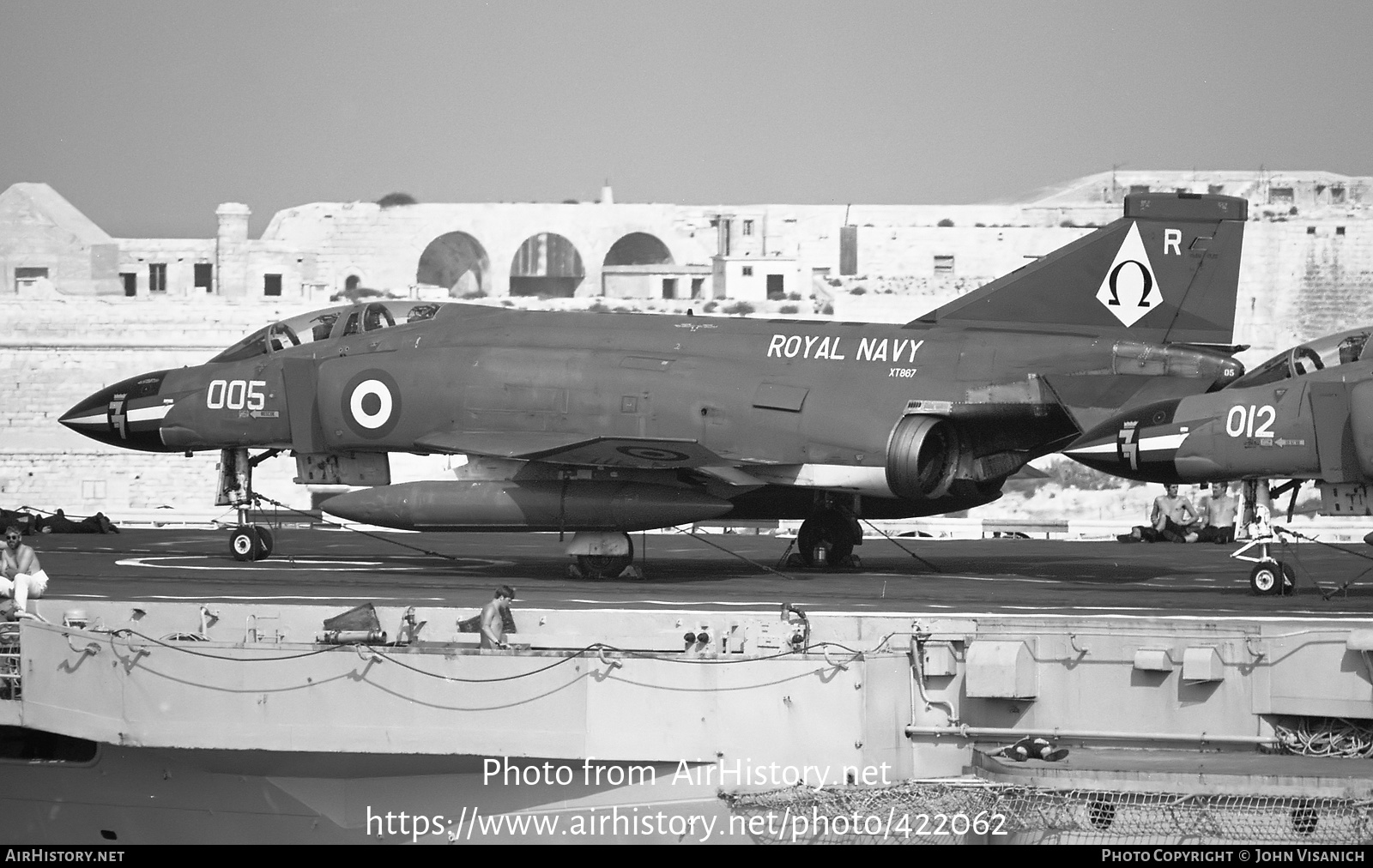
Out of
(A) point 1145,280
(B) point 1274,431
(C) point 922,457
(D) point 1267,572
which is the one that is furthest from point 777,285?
(B) point 1274,431

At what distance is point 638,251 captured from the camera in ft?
303

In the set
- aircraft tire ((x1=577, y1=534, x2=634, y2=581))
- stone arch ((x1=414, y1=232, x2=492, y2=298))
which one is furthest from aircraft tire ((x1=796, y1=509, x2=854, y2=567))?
stone arch ((x1=414, y1=232, x2=492, y2=298))

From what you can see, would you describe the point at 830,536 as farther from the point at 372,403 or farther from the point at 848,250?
the point at 848,250

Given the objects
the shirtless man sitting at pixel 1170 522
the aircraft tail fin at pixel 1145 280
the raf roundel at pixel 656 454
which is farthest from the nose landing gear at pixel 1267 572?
the shirtless man sitting at pixel 1170 522

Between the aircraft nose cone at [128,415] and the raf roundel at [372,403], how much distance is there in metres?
3.05

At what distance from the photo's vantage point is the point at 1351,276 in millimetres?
72125

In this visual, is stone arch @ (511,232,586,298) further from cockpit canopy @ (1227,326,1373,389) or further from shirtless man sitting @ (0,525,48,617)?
shirtless man sitting @ (0,525,48,617)

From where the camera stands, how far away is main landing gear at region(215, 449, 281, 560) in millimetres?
23531

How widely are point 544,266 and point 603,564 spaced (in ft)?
278

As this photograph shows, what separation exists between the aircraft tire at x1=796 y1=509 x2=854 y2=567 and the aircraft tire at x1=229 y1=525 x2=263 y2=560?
25.2 ft

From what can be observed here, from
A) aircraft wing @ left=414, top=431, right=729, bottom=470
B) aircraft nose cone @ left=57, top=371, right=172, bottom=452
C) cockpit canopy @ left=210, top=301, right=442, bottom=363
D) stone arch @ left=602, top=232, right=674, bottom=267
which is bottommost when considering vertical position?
aircraft wing @ left=414, top=431, right=729, bottom=470

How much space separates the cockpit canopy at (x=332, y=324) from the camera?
914 inches

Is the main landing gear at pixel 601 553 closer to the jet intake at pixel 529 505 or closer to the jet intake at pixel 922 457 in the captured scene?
the jet intake at pixel 529 505

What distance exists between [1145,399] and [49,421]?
1804 inches
